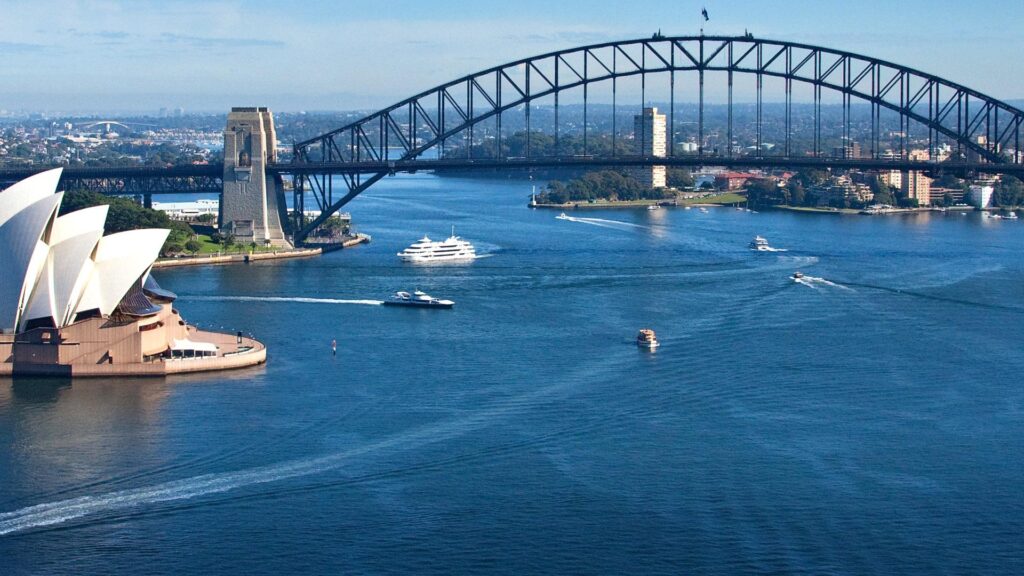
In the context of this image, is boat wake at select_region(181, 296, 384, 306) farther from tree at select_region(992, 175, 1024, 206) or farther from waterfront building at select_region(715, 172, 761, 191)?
waterfront building at select_region(715, 172, 761, 191)

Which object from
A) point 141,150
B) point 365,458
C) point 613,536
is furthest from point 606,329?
point 141,150

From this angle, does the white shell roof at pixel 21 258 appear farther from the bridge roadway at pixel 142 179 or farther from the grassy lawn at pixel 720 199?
the grassy lawn at pixel 720 199

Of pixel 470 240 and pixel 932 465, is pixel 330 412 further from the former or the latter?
pixel 470 240

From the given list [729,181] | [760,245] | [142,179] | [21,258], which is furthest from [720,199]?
[21,258]

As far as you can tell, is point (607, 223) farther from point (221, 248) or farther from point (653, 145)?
point (653, 145)

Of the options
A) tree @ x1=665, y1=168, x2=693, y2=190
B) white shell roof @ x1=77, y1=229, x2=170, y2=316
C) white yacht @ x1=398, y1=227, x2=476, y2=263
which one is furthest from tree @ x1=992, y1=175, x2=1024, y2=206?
white shell roof @ x1=77, y1=229, x2=170, y2=316

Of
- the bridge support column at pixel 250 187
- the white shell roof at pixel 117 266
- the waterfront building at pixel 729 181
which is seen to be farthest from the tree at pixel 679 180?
the white shell roof at pixel 117 266
